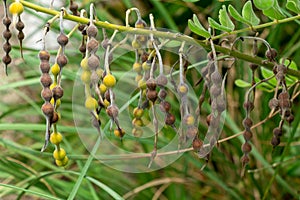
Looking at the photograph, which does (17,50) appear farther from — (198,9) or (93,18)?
(93,18)

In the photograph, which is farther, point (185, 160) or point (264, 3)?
point (185, 160)

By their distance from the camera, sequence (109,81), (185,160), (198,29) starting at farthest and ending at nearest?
1. (185,160)
2. (198,29)
3. (109,81)

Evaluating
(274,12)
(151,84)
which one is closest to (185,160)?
(274,12)

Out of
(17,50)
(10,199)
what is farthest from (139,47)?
(10,199)

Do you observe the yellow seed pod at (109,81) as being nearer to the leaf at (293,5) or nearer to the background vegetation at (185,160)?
the leaf at (293,5)

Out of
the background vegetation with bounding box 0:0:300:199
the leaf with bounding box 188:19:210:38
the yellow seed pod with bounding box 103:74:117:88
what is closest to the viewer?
the yellow seed pod with bounding box 103:74:117:88

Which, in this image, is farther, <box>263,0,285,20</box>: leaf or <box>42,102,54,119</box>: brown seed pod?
<box>263,0,285,20</box>: leaf

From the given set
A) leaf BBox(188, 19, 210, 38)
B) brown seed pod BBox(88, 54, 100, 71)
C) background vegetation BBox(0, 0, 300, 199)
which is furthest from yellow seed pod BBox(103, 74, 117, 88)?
background vegetation BBox(0, 0, 300, 199)

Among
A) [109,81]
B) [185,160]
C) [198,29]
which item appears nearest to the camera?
[109,81]

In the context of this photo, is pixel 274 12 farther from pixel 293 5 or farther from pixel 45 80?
pixel 45 80

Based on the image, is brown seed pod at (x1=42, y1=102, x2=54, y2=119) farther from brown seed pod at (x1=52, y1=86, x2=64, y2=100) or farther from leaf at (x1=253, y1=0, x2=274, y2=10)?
leaf at (x1=253, y1=0, x2=274, y2=10)

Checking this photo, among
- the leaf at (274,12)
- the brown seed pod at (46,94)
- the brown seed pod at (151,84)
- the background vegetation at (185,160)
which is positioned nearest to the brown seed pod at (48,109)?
the brown seed pod at (46,94)

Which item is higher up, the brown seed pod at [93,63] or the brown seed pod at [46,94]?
the brown seed pod at [93,63]
